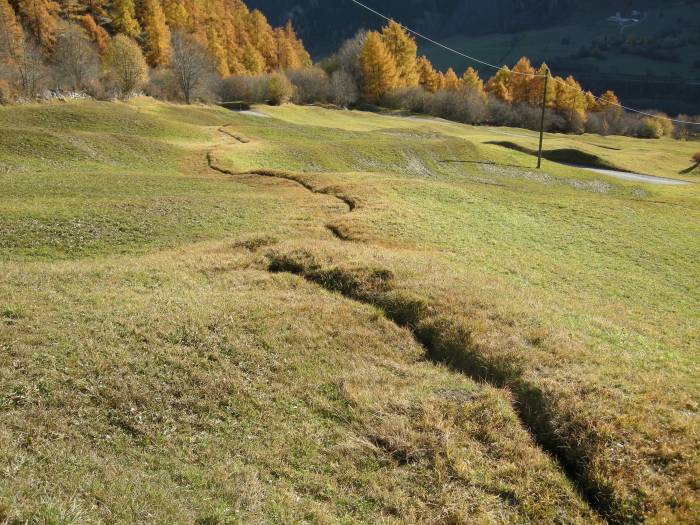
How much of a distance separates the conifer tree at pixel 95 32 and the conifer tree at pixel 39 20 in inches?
341

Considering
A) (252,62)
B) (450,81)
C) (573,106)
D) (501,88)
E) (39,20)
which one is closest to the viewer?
(39,20)

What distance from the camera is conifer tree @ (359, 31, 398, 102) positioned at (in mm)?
124625

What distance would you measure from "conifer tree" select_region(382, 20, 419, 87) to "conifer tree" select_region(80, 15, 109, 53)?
67423mm

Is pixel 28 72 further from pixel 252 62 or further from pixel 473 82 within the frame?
pixel 473 82

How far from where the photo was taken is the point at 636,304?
21.2m

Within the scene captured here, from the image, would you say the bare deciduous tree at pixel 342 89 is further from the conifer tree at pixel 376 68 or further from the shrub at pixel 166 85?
the shrub at pixel 166 85

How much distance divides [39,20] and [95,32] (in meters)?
12.1

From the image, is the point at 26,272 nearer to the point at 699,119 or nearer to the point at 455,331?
the point at 455,331

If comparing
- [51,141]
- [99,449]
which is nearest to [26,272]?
[99,449]

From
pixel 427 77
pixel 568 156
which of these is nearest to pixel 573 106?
pixel 427 77

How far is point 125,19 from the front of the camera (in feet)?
368

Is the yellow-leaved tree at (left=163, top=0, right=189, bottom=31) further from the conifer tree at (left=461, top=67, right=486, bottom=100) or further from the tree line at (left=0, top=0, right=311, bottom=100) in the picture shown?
the conifer tree at (left=461, top=67, right=486, bottom=100)

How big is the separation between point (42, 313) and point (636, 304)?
21.4m

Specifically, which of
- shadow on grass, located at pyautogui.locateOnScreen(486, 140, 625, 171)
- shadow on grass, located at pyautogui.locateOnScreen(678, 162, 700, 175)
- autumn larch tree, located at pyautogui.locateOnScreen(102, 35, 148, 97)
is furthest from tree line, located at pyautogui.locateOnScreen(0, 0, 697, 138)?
shadow on grass, located at pyautogui.locateOnScreen(678, 162, 700, 175)
